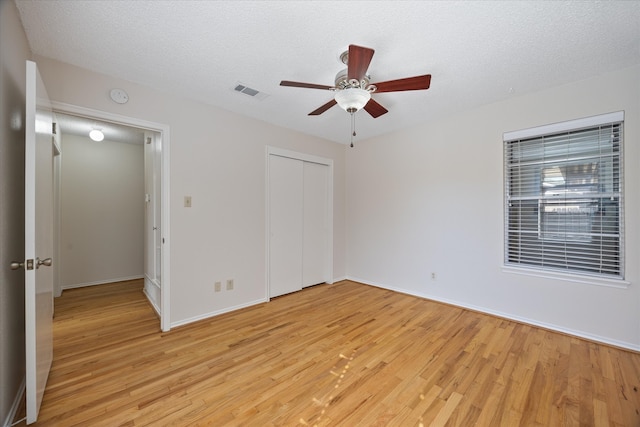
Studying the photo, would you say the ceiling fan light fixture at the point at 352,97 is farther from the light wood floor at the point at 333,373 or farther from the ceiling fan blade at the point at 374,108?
the light wood floor at the point at 333,373

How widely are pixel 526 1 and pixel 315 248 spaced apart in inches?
147

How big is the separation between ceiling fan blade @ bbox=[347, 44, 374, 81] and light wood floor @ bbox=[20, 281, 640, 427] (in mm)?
2284

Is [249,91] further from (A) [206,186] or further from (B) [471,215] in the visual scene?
(B) [471,215]

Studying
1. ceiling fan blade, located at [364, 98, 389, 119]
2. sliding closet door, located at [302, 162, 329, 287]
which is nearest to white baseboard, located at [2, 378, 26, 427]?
sliding closet door, located at [302, 162, 329, 287]

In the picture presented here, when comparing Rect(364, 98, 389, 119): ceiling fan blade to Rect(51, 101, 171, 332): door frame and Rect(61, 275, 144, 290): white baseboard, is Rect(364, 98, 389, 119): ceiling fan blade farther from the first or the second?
Rect(61, 275, 144, 290): white baseboard

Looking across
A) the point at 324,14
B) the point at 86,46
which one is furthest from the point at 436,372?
the point at 86,46

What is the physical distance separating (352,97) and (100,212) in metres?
5.09

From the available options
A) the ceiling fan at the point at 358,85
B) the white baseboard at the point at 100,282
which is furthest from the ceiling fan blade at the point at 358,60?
the white baseboard at the point at 100,282

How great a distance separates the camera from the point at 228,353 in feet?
7.64

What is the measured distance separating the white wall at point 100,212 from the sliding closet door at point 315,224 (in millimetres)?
3371

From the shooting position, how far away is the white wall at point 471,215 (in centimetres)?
243

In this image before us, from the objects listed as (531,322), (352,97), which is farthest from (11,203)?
(531,322)

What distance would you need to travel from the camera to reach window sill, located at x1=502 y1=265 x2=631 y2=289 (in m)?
2.45

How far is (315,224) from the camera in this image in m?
4.49
